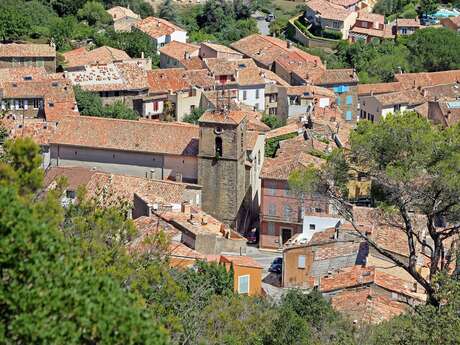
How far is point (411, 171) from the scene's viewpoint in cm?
1909

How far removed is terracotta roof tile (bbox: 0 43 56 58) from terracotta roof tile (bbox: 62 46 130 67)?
926mm

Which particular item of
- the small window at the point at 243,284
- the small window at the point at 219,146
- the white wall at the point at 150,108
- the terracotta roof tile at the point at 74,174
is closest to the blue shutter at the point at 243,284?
the small window at the point at 243,284

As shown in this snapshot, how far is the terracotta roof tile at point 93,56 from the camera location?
173 ft

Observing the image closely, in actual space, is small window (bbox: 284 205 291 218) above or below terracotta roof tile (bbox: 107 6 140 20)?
below

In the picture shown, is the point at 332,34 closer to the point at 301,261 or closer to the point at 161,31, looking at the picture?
the point at 161,31

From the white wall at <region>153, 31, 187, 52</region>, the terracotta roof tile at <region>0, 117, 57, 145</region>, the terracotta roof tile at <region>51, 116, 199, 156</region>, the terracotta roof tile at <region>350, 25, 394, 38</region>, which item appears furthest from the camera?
the terracotta roof tile at <region>350, 25, 394, 38</region>

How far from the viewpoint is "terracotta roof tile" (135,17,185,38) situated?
6161cm

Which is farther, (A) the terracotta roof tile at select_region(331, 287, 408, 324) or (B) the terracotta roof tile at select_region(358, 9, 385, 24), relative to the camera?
(B) the terracotta roof tile at select_region(358, 9, 385, 24)

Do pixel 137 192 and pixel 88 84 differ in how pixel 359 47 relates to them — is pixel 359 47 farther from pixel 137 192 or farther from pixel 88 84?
pixel 137 192

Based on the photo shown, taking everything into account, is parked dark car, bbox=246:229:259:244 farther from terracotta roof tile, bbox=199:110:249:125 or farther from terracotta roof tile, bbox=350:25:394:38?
terracotta roof tile, bbox=350:25:394:38

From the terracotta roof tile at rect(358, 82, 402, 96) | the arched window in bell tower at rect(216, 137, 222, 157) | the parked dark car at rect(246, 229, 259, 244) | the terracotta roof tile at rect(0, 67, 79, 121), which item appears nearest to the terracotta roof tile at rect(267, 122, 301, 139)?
the parked dark car at rect(246, 229, 259, 244)

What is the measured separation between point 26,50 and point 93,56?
3156mm

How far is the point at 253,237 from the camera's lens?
39188 mm

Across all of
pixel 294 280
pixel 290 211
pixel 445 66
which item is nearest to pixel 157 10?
pixel 445 66
